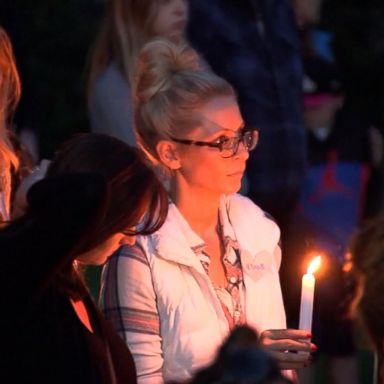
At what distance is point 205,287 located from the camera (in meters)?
4.26

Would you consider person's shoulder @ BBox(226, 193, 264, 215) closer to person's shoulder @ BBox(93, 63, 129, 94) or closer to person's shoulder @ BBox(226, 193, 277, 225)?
person's shoulder @ BBox(226, 193, 277, 225)

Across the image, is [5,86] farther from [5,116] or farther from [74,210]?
[74,210]

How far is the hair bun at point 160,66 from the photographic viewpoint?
441 centimetres

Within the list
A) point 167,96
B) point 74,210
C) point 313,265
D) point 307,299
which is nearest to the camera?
point 74,210

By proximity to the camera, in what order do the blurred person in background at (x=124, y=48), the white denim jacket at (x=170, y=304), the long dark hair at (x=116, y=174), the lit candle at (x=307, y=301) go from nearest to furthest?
1. the long dark hair at (x=116, y=174)
2. the lit candle at (x=307, y=301)
3. the white denim jacket at (x=170, y=304)
4. the blurred person in background at (x=124, y=48)

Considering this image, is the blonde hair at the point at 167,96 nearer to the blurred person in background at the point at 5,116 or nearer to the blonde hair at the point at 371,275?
the blurred person in background at the point at 5,116

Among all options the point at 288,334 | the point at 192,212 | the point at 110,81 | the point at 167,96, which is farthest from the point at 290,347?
the point at 110,81

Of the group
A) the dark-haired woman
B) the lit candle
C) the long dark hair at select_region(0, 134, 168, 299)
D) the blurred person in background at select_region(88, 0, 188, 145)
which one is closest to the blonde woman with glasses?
the lit candle

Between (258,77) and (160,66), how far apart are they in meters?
1.70

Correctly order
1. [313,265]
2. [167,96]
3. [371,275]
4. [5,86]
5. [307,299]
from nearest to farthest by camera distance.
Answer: [307,299] → [313,265] → [167,96] → [5,86] → [371,275]

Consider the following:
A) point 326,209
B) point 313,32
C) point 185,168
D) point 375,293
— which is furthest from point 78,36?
point 185,168

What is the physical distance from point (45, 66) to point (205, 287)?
4.70 meters

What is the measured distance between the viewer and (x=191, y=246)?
430 cm

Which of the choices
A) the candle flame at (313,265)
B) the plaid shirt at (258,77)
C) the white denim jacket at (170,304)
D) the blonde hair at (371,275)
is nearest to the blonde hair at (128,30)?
the plaid shirt at (258,77)
